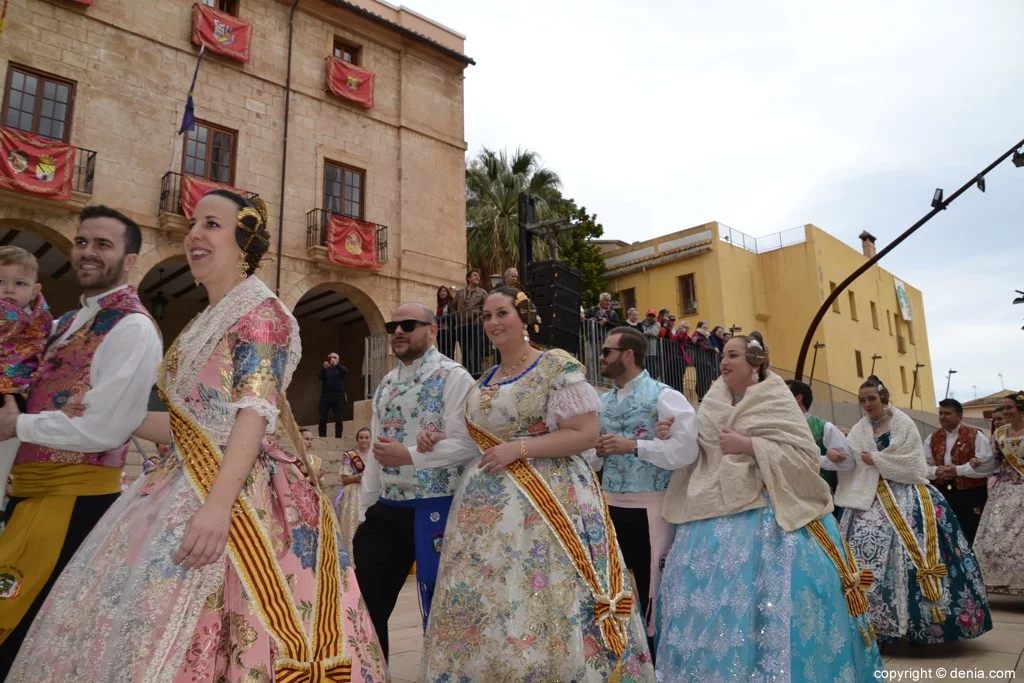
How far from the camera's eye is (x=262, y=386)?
7.41 feet

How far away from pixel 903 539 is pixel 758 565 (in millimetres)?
2520

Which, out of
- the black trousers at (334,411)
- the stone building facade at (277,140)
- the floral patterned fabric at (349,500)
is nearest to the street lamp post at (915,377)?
the stone building facade at (277,140)

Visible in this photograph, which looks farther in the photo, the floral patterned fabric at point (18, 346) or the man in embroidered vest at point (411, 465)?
the man in embroidered vest at point (411, 465)

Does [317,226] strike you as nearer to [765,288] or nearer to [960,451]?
[960,451]

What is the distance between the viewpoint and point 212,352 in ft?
7.75

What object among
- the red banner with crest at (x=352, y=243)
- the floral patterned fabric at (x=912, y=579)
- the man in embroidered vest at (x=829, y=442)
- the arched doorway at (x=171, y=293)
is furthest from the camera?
the red banner with crest at (x=352, y=243)

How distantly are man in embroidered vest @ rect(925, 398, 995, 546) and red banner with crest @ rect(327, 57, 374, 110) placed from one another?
15.3 m

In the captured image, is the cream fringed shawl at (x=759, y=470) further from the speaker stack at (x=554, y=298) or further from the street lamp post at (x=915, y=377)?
the street lamp post at (x=915, y=377)

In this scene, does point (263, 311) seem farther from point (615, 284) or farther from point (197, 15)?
point (615, 284)

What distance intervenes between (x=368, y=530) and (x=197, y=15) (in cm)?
1611

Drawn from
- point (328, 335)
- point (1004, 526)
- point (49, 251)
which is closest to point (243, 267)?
point (1004, 526)

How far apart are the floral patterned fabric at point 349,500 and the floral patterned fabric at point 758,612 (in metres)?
4.80

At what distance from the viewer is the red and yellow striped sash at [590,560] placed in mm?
3217

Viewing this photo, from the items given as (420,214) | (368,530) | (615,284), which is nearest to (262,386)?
(368,530)
